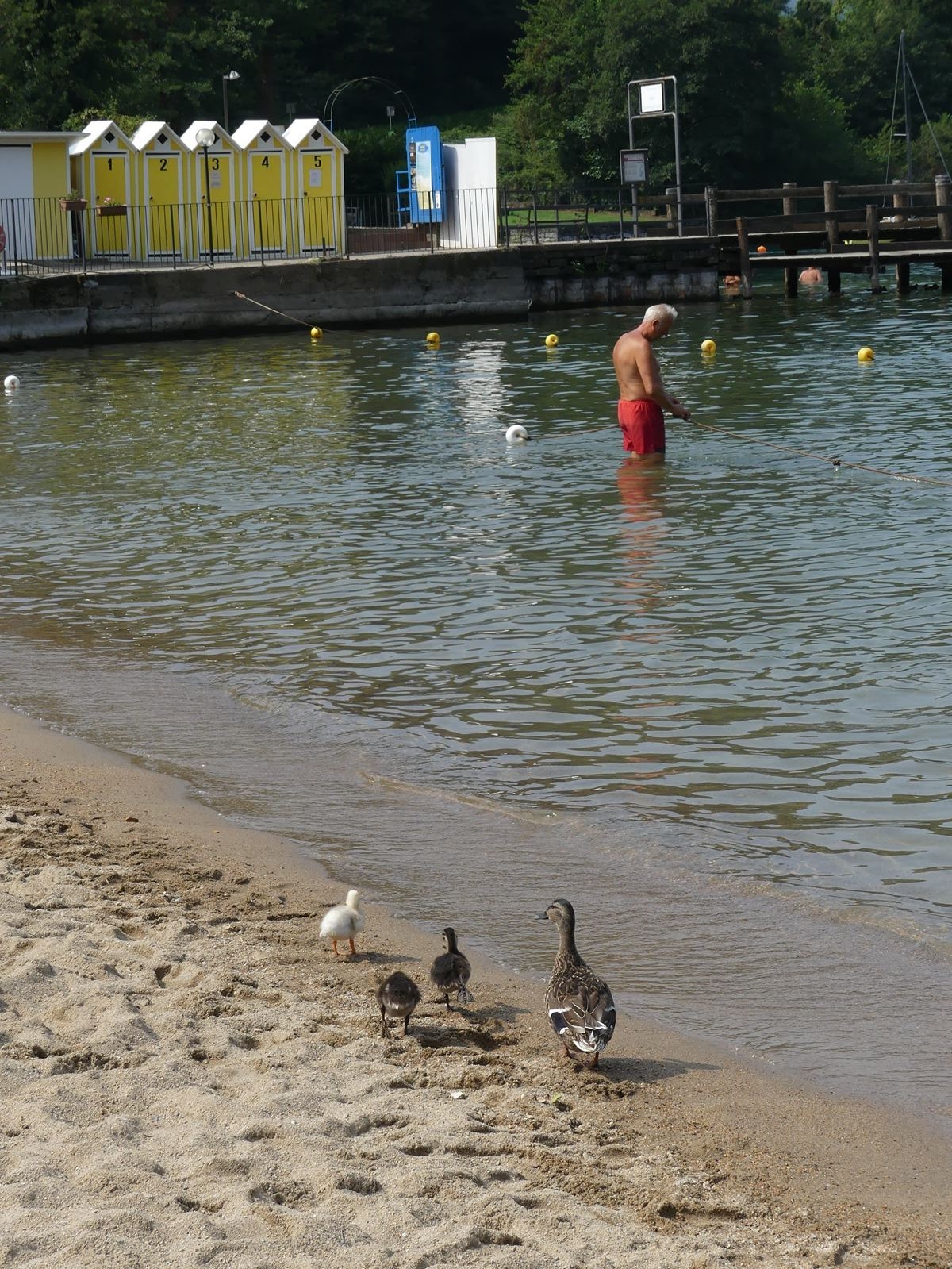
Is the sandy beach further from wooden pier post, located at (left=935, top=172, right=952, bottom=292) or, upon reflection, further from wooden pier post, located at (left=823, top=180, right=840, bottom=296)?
wooden pier post, located at (left=935, top=172, right=952, bottom=292)

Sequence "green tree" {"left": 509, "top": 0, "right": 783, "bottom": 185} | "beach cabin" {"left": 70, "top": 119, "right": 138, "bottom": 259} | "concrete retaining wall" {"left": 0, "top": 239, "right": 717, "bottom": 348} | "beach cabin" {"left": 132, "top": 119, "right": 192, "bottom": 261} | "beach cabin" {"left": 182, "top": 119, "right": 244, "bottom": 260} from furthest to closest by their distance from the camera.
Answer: "green tree" {"left": 509, "top": 0, "right": 783, "bottom": 185}, "beach cabin" {"left": 182, "top": 119, "right": 244, "bottom": 260}, "beach cabin" {"left": 132, "top": 119, "right": 192, "bottom": 261}, "beach cabin" {"left": 70, "top": 119, "right": 138, "bottom": 259}, "concrete retaining wall" {"left": 0, "top": 239, "right": 717, "bottom": 348}

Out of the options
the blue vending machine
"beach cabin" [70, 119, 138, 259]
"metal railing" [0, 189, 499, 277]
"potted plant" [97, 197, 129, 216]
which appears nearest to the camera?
"metal railing" [0, 189, 499, 277]

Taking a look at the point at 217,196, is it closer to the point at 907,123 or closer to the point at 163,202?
the point at 163,202

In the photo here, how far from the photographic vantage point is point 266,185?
145 feet

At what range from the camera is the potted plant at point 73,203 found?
133ft

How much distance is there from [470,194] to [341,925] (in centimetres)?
4006

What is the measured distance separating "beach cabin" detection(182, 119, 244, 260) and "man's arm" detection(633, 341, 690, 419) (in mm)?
27989

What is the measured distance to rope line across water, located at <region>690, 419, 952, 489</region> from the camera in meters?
16.7

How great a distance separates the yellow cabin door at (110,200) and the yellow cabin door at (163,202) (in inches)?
24.1

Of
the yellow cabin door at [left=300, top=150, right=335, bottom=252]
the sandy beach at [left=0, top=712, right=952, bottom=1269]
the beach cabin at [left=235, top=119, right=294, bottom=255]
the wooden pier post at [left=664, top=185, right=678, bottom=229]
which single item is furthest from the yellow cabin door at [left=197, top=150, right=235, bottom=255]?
the sandy beach at [left=0, top=712, right=952, bottom=1269]

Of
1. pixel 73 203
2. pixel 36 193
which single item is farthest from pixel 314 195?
pixel 36 193

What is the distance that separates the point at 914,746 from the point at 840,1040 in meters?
3.33

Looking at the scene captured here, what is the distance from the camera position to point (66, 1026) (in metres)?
5.37

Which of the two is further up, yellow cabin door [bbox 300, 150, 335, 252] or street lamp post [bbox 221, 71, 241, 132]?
street lamp post [bbox 221, 71, 241, 132]
